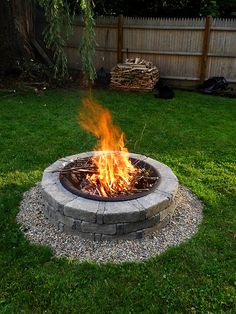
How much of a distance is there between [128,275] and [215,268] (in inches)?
38.1

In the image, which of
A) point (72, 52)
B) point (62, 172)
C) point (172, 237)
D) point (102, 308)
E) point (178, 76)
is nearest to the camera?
point (102, 308)

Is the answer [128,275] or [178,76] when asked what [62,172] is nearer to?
[128,275]

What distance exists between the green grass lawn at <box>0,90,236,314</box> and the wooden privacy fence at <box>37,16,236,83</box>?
8.20ft

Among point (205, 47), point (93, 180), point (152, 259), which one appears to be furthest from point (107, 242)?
point (205, 47)

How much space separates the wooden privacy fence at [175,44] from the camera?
37.3ft

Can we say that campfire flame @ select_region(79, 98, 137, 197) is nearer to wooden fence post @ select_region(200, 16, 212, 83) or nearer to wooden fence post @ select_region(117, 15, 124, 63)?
wooden fence post @ select_region(200, 16, 212, 83)

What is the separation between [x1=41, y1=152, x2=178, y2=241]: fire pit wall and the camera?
4012 mm

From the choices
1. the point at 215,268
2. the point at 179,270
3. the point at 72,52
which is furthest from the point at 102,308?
the point at 72,52

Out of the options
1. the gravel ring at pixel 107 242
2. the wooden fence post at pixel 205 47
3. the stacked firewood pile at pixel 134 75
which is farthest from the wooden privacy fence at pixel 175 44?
the gravel ring at pixel 107 242

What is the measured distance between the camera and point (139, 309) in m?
3.37

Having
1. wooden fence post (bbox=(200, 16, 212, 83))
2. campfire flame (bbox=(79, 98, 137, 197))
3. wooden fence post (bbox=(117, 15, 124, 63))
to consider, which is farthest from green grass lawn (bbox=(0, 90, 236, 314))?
wooden fence post (bbox=(117, 15, 124, 63))

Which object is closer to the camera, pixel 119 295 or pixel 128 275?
pixel 119 295

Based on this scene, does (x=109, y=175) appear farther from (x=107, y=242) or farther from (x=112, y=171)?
(x=107, y=242)

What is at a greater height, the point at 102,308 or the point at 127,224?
the point at 127,224
